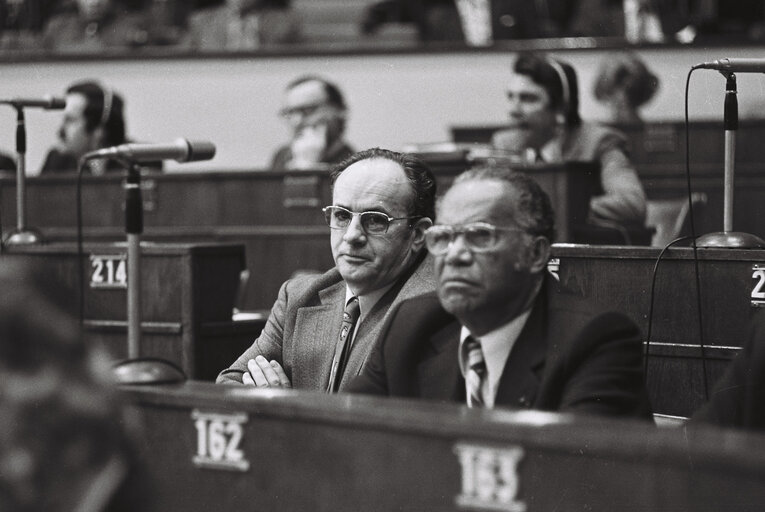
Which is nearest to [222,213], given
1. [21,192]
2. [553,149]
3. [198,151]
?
[21,192]

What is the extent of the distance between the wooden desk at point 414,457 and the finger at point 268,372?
3.03ft

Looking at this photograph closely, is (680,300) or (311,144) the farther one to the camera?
(311,144)

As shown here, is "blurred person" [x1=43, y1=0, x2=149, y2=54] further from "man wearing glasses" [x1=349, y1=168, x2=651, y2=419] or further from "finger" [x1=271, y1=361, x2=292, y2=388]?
"man wearing glasses" [x1=349, y1=168, x2=651, y2=419]

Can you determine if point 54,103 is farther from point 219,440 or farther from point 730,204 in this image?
point 219,440

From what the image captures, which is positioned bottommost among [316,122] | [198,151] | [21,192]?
[198,151]

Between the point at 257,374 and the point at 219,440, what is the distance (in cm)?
110

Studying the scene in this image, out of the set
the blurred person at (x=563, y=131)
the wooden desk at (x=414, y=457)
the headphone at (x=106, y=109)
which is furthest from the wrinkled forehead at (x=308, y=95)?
the wooden desk at (x=414, y=457)

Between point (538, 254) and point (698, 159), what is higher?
point (698, 159)

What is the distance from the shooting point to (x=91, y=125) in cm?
685

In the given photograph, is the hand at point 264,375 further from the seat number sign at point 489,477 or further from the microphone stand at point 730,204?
the seat number sign at point 489,477

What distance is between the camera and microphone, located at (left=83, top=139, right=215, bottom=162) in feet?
9.87

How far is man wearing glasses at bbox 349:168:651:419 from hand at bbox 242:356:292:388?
0.61 metres

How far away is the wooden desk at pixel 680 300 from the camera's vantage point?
341 centimetres

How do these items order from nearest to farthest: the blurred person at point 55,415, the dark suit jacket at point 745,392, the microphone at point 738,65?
the blurred person at point 55,415
the dark suit jacket at point 745,392
the microphone at point 738,65
